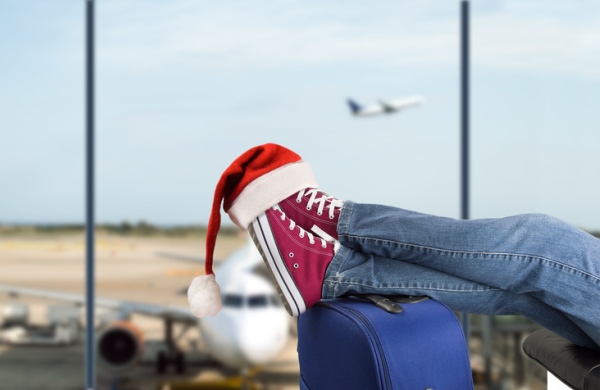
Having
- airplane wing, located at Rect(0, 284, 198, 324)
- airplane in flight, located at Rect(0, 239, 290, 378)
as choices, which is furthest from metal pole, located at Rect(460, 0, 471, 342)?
airplane wing, located at Rect(0, 284, 198, 324)

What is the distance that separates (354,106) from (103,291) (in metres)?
1.58

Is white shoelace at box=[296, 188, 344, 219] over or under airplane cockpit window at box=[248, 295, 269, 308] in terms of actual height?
over

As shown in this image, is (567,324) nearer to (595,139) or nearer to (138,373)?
(595,139)

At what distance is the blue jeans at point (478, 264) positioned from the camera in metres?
0.95

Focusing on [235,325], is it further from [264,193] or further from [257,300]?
[264,193]

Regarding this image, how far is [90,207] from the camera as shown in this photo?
8.77 ft

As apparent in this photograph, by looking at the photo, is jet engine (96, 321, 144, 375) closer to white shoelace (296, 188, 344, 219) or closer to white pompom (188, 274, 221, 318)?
white pompom (188, 274, 221, 318)

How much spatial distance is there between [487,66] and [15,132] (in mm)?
2631

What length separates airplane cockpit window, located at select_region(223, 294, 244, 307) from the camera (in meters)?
4.16

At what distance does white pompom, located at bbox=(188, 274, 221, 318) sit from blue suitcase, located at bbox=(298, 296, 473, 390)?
0.20m

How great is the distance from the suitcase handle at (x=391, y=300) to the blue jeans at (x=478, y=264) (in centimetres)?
1

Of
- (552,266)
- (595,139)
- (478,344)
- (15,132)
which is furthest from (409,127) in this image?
(552,266)

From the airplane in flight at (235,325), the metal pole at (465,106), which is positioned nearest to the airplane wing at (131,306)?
the airplane in flight at (235,325)

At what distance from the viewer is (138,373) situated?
483 centimetres
